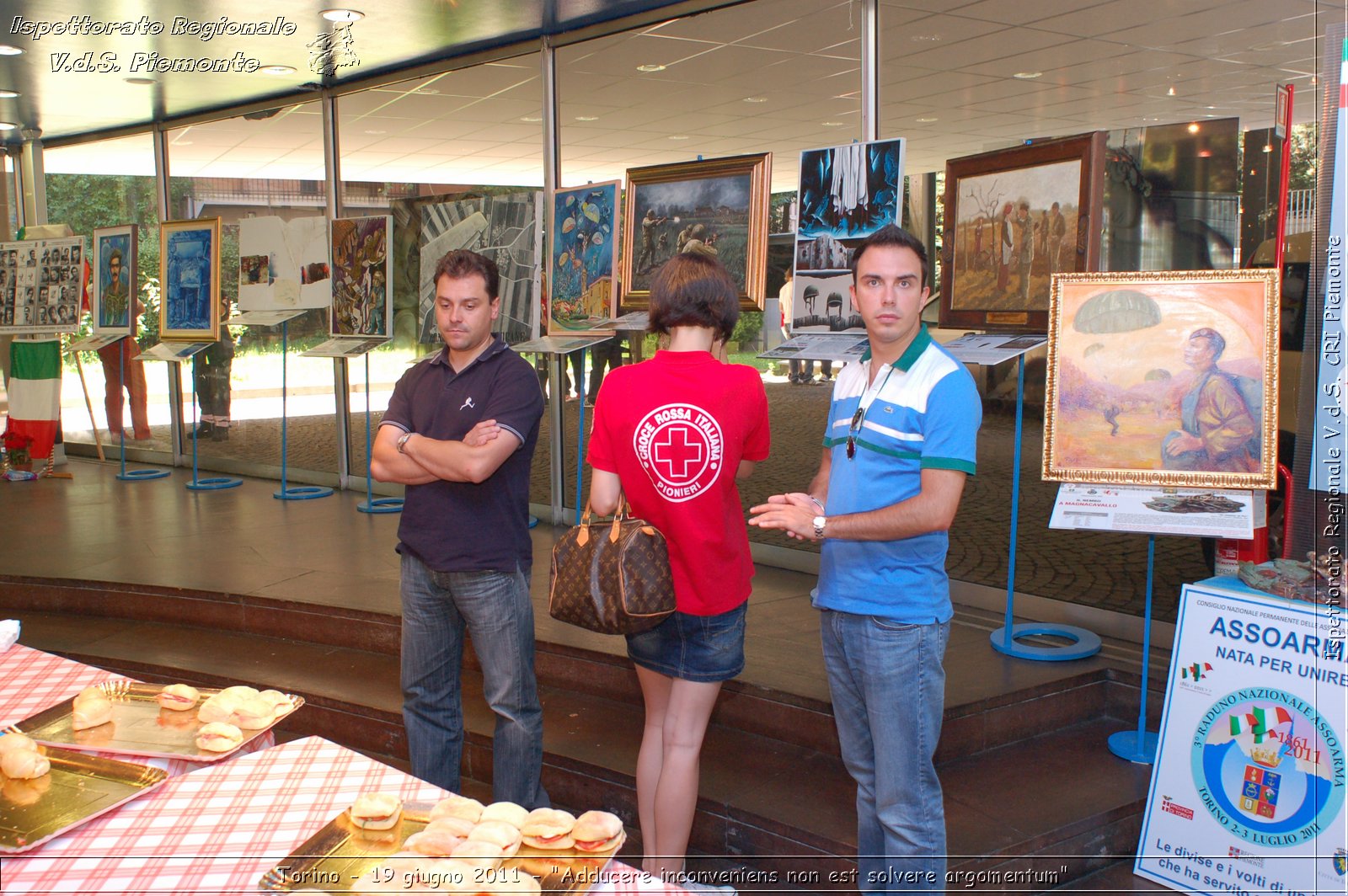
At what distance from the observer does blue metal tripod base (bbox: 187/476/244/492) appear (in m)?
7.81

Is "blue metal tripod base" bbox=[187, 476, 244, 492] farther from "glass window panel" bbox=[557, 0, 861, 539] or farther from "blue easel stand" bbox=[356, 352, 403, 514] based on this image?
"glass window panel" bbox=[557, 0, 861, 539]

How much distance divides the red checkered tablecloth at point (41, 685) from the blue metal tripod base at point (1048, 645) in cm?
276

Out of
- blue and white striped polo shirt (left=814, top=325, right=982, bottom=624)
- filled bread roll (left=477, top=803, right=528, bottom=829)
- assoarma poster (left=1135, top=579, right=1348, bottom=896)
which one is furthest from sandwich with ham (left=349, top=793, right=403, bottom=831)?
assoarma poster (left=1135, top=579, right=1348, bottom=896)

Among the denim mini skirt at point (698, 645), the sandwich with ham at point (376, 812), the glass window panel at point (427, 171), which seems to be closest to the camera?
the sandwich with ham at point (376, 812)

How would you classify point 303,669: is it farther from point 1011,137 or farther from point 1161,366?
point 1011,137

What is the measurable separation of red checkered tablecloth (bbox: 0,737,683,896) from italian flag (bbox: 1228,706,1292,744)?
1.91m

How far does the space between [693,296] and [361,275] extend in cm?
491

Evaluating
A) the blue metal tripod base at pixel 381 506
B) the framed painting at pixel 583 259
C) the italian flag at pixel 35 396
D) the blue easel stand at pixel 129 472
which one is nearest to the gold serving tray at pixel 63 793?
the framed painting at pixel 583 259

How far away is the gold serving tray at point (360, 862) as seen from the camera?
1363 millimetres

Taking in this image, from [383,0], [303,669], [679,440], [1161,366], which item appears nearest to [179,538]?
[303,669]

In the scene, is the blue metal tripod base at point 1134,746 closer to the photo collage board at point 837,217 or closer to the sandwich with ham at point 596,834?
the photo collage board at point 837,217

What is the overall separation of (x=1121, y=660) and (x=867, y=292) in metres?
2.30

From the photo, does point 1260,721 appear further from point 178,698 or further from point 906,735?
point 178,698

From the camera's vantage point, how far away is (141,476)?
8445 millimetres
